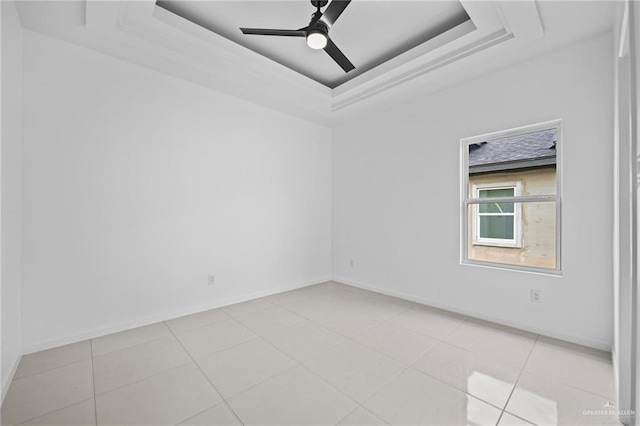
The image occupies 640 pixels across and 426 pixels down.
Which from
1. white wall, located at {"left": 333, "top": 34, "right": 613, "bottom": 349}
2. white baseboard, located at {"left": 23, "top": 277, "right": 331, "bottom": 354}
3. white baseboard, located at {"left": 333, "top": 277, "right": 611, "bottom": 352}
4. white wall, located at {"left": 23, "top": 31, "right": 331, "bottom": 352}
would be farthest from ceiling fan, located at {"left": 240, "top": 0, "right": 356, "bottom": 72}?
white baseboard, located at {"left": 333, "top": 277, "right": 611, "bottom": 352}

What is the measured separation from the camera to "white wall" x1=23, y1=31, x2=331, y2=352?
2.49 m

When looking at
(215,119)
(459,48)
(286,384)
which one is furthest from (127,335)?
(459,48)

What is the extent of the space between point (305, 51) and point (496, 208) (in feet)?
9.34

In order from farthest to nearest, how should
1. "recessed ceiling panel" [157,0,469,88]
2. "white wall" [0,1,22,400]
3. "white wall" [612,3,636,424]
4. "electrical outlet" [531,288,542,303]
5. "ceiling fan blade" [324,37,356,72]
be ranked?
1. "electrical outlet" [531,288,542,303]
2. "recessed ceiling panel" [157,0,469,88]
3. "ceiling fan blade" [324,37,356,72]
4. "white wall" [0,1,22,400]
5. "white wall" [612,3,636,424]

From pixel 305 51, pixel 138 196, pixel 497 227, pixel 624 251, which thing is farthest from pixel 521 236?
pixel 138 196

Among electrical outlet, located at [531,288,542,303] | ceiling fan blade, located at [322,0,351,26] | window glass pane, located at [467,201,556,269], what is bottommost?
electrical outlet, located at [531,288,542,303]

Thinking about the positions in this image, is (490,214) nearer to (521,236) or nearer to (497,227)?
(497,227)

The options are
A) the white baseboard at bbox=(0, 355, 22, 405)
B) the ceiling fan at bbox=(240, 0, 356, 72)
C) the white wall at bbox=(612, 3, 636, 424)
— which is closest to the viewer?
the white wall at bbox=(612, 3, 636, 424)

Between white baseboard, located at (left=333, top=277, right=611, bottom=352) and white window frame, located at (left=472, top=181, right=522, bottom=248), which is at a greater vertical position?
white window frame, located at (left=472, top=181, right=522, bottom=248)

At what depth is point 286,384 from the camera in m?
1.95

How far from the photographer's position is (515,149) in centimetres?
307

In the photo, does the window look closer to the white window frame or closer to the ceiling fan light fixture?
the white window frame

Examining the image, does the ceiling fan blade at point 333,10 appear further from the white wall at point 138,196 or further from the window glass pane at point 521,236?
the window glass pane at point 521,236

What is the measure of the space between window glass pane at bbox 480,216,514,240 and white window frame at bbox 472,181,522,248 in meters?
0.03
